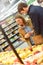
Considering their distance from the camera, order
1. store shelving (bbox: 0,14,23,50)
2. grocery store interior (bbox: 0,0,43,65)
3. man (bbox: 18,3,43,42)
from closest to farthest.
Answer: grocery store interior (bbox: 0,0,43,65)
man (bbox: 18,3,43,42)
store shelving (bbox: 0,14,23,50)

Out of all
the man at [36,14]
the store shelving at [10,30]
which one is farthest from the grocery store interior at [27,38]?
the store shelving at [10,30]

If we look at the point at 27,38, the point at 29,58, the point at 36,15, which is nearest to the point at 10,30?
the point at 27,38

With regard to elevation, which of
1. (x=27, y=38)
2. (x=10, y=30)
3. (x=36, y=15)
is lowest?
(x=10, y=30)

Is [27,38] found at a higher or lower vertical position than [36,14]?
lower

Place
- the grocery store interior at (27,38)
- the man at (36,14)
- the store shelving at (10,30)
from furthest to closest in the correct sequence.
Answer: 1. the store shelving at (10,30)
2. the man at (36,14)
3. the grocery store interior at (27,38)

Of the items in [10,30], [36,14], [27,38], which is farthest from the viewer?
[10,30]

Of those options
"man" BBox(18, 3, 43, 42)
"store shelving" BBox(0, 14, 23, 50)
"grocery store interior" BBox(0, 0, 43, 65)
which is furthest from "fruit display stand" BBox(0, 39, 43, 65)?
"store shelving" BBox(0, 14, 23, 50)

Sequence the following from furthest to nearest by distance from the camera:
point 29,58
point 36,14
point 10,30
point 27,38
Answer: point 10,30, point 27,38, point 36,14, point 29,58

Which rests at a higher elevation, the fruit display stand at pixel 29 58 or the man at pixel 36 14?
the man at pixel 36 14

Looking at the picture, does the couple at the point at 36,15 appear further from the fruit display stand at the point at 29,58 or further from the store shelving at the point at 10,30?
the store shelving at the point at 10,30

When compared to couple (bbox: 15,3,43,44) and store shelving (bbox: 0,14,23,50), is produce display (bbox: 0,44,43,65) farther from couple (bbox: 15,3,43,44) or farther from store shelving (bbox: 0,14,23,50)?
store shelving (bbox: 0,14,23,50)

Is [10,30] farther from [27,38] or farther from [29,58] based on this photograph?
[29,58]

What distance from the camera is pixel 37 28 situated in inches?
119

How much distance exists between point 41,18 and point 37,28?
0.22 meters
